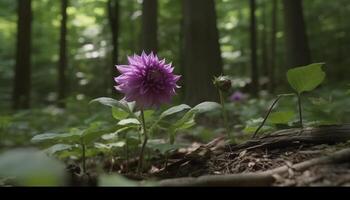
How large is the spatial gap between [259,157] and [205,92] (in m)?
5.20

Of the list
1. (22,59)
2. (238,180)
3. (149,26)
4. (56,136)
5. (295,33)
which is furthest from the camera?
(22,59)

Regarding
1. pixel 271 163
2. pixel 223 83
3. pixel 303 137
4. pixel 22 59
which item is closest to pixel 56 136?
pixel 223 83

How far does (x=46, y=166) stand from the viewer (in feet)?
4.48

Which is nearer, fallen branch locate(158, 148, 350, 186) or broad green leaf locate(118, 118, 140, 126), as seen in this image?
fallen branch locate(158, 148, 350, 186)

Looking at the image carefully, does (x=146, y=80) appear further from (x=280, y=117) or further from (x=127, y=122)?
(x=280, y=117)

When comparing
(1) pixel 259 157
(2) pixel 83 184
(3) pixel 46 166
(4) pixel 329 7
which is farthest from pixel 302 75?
(4) pixel 329 7

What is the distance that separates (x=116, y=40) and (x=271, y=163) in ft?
46.3

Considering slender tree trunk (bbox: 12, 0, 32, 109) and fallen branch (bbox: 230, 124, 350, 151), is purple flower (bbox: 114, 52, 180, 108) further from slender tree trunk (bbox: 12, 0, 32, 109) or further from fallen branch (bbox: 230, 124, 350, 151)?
slender tree trunk (bbox: 12, 0, 32, 109)

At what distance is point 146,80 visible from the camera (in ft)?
8.43

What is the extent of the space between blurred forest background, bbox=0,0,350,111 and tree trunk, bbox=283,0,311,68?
22 millimetres

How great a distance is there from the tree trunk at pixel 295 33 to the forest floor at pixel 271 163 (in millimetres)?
8618

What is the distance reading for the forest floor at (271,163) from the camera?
1908 mm

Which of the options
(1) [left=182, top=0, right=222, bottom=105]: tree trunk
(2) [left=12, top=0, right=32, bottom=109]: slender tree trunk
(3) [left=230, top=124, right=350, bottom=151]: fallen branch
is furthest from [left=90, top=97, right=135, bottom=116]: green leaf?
(2) [left=12, top=0, right=32, bottom=109]: slender tree trunk

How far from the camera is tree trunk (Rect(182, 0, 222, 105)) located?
8.08m
